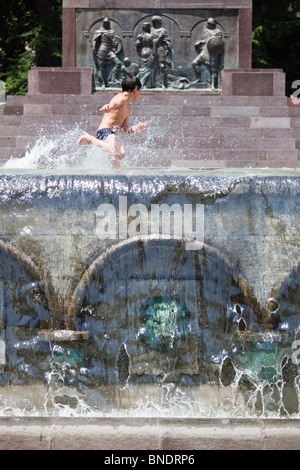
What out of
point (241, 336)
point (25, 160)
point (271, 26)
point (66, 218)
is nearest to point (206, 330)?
point (241, 336)

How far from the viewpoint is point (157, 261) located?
16.5 ft

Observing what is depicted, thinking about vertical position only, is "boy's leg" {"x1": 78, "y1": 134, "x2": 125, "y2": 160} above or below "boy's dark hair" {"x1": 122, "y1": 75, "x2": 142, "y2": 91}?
below

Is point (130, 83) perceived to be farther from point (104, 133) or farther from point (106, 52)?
point (106, 52)

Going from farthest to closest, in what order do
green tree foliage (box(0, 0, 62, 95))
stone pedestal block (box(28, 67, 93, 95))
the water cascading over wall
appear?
1. green tree foliage (box(0, 0, 62, 95))
2. stone pedestal block (box(28, 67, 93, 95))
3. the water cascading over wall

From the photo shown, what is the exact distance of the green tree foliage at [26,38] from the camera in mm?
21031

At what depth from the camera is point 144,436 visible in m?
3.82

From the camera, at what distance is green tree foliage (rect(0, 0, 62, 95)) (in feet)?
69.0

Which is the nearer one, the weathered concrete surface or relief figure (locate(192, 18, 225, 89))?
the weathered concrete surface

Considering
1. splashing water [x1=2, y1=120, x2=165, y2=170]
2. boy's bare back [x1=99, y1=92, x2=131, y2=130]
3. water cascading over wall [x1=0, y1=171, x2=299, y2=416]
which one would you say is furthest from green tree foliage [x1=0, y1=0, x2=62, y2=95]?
water cascading over wall [x1=0, y1=171, x2=299, y2=416]

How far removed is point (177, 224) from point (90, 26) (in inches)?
395

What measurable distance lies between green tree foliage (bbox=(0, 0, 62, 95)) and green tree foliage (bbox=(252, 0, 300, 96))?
5660 millimetres

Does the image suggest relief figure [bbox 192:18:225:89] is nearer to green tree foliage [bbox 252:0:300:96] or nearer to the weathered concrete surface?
green tree foliage [bbox 252:0:300:96]

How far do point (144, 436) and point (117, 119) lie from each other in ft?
16.7
